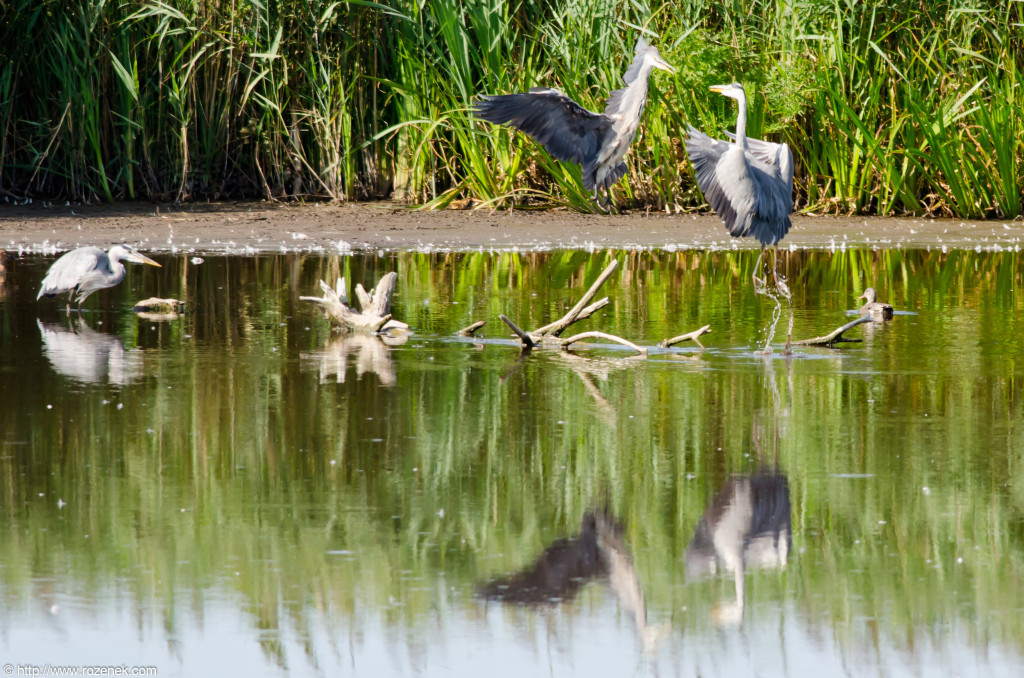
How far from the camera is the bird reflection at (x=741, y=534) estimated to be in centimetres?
354

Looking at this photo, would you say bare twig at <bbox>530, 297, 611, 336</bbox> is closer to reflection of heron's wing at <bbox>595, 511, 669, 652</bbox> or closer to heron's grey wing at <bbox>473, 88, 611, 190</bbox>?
heron's grey wing at <bbox>473, 88, 611, 190</bbox>

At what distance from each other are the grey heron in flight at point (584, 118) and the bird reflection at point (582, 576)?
466 centimetres

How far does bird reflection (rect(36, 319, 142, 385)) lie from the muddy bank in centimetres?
387

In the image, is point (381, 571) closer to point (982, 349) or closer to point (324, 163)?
point (982, 349)

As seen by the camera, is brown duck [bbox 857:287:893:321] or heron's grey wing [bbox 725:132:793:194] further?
brown duck [bbox 857:287:893:321]

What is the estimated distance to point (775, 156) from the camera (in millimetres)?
7691

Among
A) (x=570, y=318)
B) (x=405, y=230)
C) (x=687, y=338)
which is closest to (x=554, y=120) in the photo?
(x=570, y=318)

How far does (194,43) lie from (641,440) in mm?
9875

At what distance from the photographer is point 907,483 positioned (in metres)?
4.30

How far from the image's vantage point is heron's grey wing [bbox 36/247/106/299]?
26.4 feet

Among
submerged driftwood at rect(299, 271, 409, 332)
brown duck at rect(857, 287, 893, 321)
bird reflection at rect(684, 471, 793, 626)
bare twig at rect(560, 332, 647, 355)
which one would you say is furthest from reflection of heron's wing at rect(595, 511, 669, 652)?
brown duck at rect(857, 287, 893, 321)

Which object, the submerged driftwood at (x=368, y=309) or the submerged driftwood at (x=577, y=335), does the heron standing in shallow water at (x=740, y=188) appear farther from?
the submerged driftwood at (x=368, y=309)

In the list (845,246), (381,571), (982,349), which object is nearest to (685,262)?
(845,246)

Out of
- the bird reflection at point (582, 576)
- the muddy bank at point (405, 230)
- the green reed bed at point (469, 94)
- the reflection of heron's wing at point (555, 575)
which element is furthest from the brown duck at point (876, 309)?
the green reed bed at point (469, 94)
